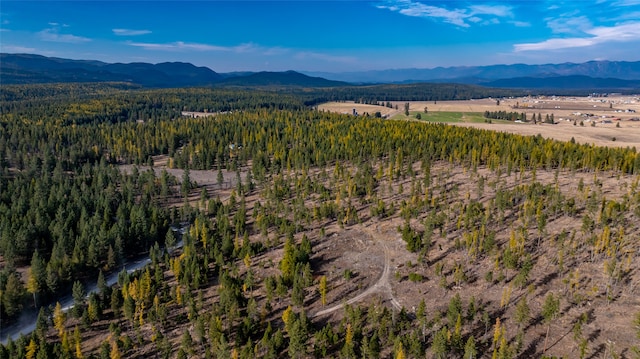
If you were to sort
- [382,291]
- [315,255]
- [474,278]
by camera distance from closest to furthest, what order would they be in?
1. [382,291]
2. [474,278]
3. [315,255]

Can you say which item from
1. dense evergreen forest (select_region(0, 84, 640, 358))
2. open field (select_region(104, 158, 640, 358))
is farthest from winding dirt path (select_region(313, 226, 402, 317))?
dense evergreen forest (select_region(0, 84, 640, 358))

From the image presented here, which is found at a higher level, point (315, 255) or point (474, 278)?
point (474, 278)

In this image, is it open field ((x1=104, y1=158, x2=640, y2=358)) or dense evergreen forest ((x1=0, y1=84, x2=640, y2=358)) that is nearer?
dense evergreen forest ((x1=0, y1=84, x2=640, y2=358))

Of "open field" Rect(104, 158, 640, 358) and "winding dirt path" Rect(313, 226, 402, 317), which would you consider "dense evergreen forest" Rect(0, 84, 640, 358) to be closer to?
"open field" Rect(104, 158, 640, 358)

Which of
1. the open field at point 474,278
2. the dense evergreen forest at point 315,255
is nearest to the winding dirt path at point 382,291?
the open field at point 474,278

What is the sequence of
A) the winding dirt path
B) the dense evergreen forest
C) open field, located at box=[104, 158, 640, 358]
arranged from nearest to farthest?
the dense evergreen forest < open field, located at box=[104, 158, 640, 358] < the winding dirt path

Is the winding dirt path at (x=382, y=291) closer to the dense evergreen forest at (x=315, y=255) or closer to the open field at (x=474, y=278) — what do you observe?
the open field at (x=474, y=278)

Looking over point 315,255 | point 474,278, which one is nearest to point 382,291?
point 474,278

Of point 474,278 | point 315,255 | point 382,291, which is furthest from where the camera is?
point 315,255

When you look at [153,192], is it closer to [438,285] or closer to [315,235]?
[315,235]

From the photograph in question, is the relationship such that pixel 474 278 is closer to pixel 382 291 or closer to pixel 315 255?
pixel 382 291
